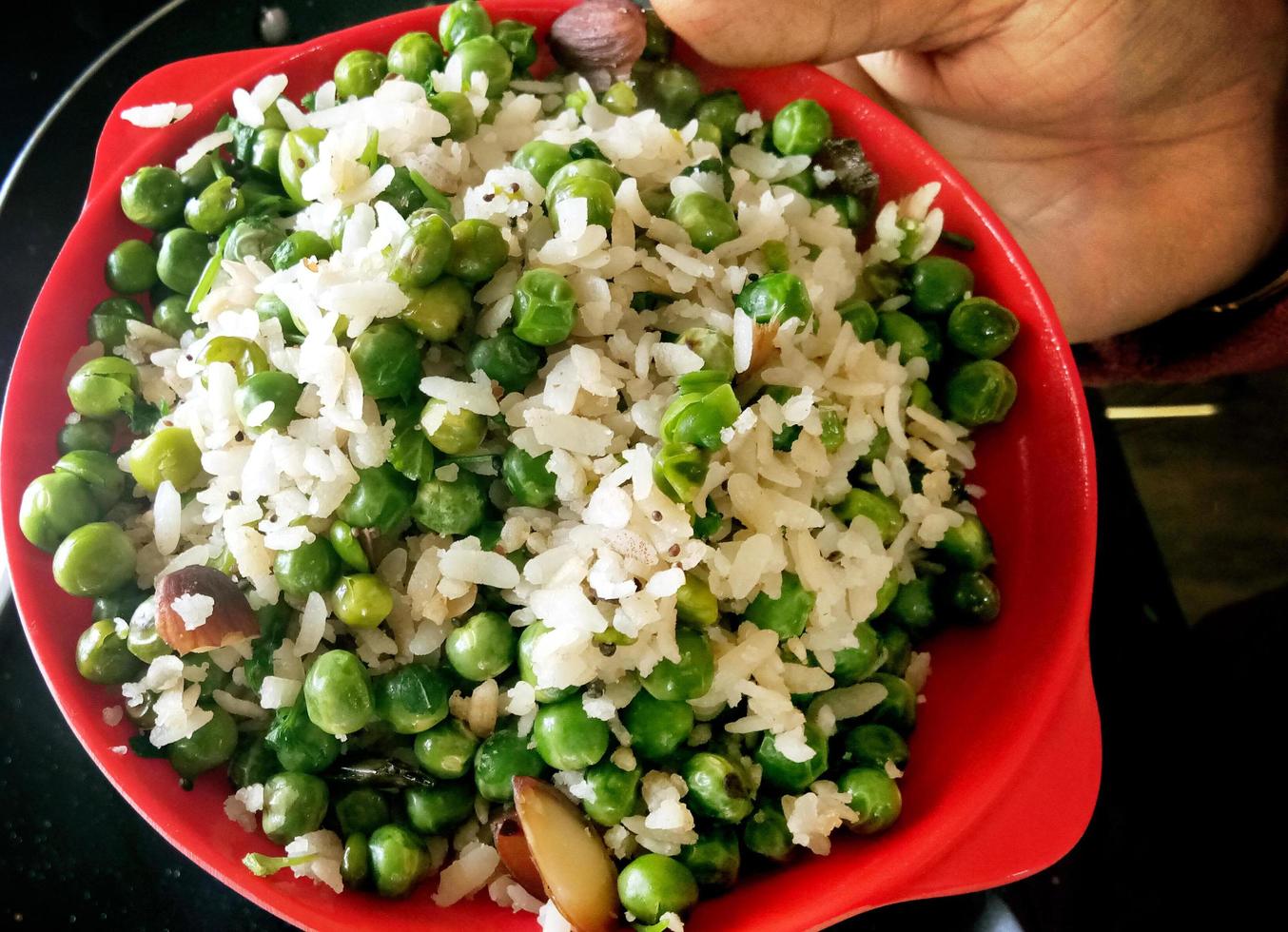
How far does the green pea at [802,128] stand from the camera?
74.2 inches

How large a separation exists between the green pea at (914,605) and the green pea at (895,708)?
12cm

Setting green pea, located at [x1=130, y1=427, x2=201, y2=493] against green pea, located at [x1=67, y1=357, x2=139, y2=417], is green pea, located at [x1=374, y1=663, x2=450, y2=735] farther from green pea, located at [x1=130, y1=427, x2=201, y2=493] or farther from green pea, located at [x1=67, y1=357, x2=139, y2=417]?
green pea, located at [x1=67, y1=357, x2=139, y2=417]

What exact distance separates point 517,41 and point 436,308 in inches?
29.2

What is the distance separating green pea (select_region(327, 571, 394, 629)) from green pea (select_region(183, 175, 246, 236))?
75 cm

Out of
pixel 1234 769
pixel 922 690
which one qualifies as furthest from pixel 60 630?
pixel 1234 769

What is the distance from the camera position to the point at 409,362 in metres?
1.50

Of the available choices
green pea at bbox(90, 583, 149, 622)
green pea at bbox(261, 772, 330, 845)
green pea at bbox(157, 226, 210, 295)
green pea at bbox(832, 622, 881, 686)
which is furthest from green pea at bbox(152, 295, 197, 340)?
green pea at bbox(832, 622, 881, 686)

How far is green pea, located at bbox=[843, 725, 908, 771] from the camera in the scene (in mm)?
1581

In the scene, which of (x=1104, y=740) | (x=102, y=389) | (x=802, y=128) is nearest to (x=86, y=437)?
(x=102, y=389)

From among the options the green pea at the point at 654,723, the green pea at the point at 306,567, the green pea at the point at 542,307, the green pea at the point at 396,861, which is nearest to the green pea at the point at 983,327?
the green pea at the point at 542,307

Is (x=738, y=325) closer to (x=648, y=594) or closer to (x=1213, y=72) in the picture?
(x=648, y=594)

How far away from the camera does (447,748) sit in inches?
58.2

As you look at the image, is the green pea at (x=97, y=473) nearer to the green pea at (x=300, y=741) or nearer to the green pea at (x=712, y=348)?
the green pea at (x=300, y=741)

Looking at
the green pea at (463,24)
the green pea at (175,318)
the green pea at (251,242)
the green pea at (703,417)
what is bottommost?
the green pea at (703,417)
